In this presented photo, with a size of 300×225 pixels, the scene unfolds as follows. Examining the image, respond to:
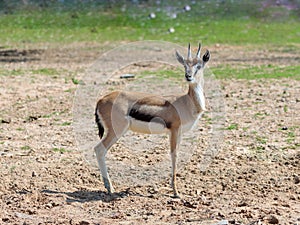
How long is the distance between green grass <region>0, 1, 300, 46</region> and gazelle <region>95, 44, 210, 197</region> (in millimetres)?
13301

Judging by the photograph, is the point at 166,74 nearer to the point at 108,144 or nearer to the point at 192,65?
the point at 108,144

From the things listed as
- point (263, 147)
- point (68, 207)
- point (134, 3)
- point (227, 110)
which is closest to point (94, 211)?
point (68, 207)

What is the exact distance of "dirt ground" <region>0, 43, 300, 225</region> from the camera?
6340 mm

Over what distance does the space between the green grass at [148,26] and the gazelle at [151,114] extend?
1330 cm

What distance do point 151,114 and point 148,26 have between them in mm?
16846

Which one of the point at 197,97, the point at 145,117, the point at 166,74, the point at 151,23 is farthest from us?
the point at 151,23

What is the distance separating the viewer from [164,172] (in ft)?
25.6

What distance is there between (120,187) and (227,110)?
12.8 feet

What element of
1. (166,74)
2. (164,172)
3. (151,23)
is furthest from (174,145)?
(151,23)

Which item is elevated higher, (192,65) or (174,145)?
(192,65)

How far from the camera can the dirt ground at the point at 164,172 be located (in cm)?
634

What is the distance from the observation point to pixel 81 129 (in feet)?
32.0

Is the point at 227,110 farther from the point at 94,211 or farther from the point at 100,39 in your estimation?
the point at 100,39

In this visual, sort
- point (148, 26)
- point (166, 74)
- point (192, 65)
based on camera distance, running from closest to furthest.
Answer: point (192, 65)
point (166, 74)
point (148, 26)
